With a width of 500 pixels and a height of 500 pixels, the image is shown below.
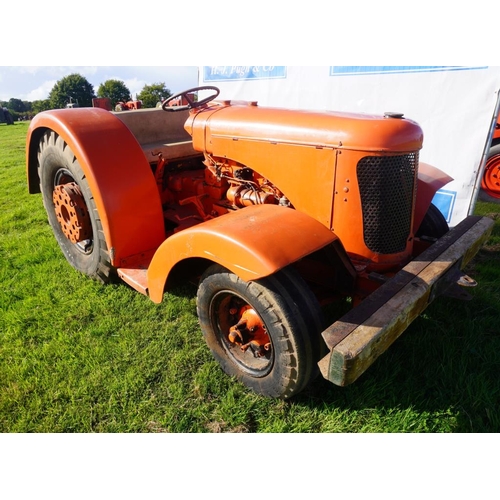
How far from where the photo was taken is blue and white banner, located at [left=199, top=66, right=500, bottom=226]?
172 inches

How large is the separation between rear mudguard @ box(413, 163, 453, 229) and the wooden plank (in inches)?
13.9

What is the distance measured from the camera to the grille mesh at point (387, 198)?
2.39 meters

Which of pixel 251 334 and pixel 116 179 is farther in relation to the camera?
pixel 116 179

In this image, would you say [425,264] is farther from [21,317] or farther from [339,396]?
[21,317]

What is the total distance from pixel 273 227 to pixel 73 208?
204 cm

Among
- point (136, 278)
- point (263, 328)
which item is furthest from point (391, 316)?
point (136, 278)

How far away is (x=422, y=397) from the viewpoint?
2.43 m

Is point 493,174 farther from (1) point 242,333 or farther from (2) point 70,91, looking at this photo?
(2) point 70,91

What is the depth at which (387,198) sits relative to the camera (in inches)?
96.9

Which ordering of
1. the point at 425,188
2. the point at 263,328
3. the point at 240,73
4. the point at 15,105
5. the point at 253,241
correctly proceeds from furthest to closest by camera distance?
1. the point at 15,105
2. the point at 240,73
3. the point at 425,188
4. the point at 263,328
5. the point at 253,241

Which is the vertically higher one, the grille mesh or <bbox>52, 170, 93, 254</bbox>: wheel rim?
the grille mesh

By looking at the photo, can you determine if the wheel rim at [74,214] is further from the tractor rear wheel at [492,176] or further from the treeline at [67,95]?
the treeline at [67,95]

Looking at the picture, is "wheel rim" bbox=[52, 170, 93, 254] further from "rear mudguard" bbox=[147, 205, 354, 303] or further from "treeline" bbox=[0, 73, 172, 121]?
"treeline" bbox=[0, 73, 172, 121]

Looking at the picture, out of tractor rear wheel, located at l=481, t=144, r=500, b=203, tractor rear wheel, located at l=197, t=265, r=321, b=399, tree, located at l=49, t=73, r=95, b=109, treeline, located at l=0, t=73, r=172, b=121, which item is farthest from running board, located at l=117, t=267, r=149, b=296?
tree, located at l=49, t=73, r=95, b=109
